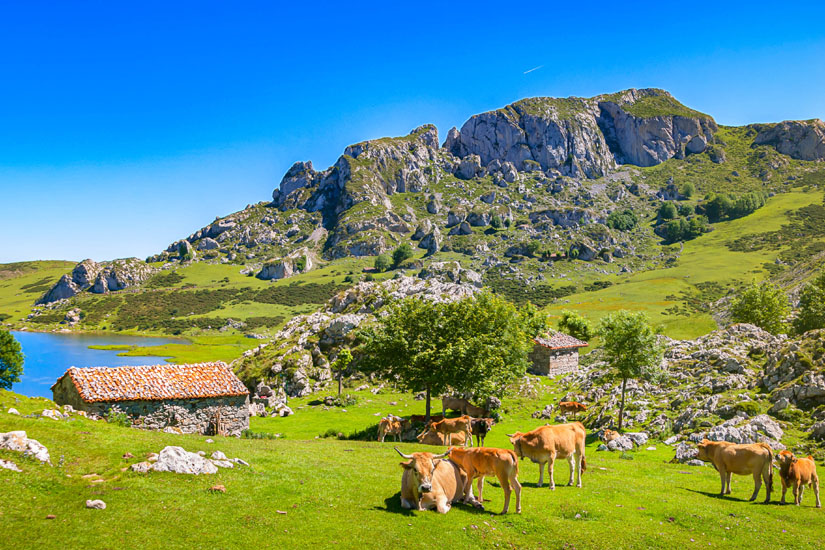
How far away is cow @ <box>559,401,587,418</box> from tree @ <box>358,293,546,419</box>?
501cm

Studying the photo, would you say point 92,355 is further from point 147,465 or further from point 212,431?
point 147,465

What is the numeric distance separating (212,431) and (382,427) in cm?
1339

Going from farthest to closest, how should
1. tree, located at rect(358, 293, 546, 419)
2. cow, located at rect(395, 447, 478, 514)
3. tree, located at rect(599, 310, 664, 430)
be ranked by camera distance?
tree, located at rect(599, 310, 664, 430)
tree, located at rect(358, 293, 546, 419)
cow, located at rect(395, 447, 478, 514)

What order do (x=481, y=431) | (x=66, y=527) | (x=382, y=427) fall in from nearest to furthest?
(x=66, y=527), (x=481, y=431), (x=382, y=427)

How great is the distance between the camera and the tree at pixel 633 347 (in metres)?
32.0

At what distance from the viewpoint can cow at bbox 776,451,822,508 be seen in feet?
47.3

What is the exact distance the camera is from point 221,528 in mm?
10766

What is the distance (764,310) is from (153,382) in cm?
7909

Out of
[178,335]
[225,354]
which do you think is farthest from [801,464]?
[178,335]

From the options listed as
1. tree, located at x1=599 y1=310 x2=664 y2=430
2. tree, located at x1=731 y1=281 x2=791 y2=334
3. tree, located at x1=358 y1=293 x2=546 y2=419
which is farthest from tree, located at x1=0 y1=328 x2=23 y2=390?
tree, located at x1=731 y1=281 x2=791 y2=334

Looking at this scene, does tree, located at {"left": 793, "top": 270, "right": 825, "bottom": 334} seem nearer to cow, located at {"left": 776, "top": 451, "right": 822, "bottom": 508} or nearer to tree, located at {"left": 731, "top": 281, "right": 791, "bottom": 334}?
tree, located at {"left": 731, "top": 281, "right": 791, "bottom": 334}

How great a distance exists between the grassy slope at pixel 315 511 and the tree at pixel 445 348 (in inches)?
526

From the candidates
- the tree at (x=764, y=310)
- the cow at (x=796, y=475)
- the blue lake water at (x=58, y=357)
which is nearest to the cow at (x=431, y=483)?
the cow at (x=796, y=475)

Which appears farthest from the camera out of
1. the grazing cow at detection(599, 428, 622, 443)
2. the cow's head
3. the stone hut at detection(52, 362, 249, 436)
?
the stone hut at detection(52, 362, 249, 436)
